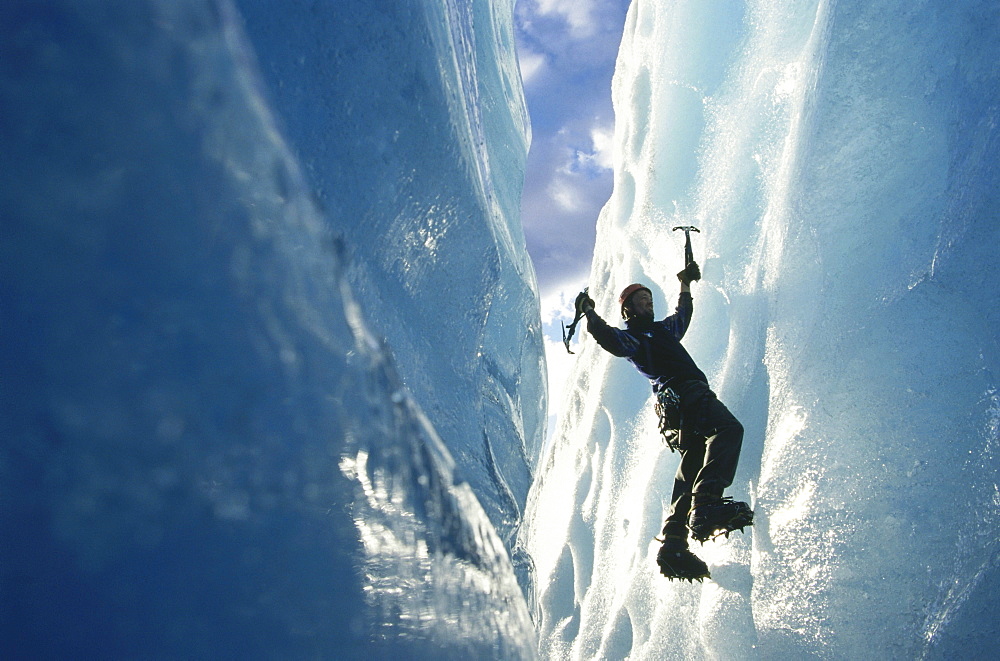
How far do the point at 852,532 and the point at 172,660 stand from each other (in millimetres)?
2261

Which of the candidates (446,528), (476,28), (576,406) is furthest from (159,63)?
(576,406)

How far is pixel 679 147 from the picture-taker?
4.82 metres

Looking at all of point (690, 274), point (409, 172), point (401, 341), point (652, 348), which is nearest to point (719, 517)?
point (652, 348)

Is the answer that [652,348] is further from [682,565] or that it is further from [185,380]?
[185,380]

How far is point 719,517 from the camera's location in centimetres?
235

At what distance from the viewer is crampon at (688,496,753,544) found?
2.35 m

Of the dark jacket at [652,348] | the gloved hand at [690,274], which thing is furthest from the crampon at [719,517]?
the gloved hand at [690,274]

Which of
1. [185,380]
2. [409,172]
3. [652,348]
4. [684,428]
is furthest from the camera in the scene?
[652,348]

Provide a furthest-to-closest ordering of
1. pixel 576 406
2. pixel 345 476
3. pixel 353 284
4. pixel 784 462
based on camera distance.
→ pixel 576 406 < pixel 784 462 < pixel 353 284 < pixel 345 476

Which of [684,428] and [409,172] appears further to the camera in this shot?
[684,428]

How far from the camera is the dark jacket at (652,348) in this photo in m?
2.83

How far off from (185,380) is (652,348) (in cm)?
207

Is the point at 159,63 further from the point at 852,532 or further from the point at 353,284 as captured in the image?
the point at 852,532

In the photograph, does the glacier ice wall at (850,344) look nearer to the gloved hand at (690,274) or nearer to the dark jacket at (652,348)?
the gloved hand at (690,274)
